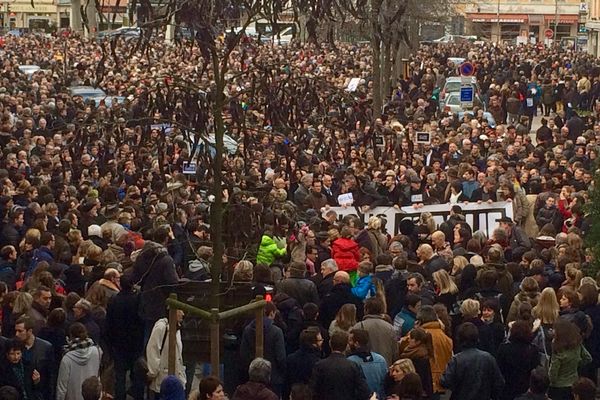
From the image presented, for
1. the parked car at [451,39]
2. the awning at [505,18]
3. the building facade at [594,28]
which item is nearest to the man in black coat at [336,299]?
the parked car at [451,39]

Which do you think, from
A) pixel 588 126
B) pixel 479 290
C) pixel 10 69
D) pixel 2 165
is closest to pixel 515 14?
pixel 10 69

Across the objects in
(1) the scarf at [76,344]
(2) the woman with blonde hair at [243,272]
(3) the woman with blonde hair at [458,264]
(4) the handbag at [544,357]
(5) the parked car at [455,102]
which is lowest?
(5) the parked car at [455,102]

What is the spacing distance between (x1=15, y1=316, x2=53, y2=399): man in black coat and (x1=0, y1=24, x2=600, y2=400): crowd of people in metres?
0.01

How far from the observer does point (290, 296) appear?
45.5 feet

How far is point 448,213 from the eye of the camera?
20.2m

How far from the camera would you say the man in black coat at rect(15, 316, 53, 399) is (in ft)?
39.8

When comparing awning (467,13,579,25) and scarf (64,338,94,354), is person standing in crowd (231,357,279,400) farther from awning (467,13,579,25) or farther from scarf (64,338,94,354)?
awning (467,13,579,25)

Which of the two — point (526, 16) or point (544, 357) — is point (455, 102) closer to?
point (544, 357)

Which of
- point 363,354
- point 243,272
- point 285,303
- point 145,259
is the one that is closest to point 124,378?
point 145,259

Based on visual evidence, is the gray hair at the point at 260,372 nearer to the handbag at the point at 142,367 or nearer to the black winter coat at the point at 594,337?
the handbag at the point at 142,367

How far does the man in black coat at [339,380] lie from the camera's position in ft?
37.7

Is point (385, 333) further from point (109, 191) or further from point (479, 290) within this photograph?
point (109, 191)

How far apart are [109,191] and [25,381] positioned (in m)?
6.15

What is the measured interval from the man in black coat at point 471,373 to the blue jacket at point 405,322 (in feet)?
3.76
